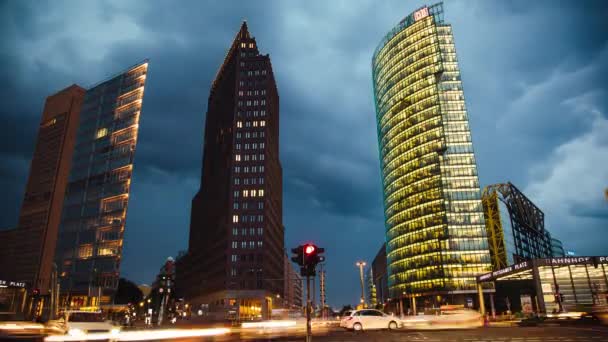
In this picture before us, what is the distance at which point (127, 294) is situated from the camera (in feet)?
403

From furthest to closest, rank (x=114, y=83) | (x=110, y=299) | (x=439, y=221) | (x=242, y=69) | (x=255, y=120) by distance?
1. (x=242, y=69)
2. (x=255, y=120)
3. (x=114, y=83)
4. (x=439, y=221)
5. (x=110, y=299)

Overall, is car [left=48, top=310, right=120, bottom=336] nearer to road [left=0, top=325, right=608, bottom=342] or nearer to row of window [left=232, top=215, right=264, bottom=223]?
road [left=0, top=325, right=608, bottom=342]

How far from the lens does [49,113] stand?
15450cm

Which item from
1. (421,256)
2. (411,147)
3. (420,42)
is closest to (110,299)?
(421,256)

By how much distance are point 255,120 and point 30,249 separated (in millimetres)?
85650

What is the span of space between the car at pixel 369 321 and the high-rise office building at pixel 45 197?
12520cm

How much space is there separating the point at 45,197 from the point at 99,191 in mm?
39355

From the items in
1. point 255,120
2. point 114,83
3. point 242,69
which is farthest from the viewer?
point 242,69

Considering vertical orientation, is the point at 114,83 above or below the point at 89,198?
above

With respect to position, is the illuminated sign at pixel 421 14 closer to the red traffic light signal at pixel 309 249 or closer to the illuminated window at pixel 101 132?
the illuminated window at pixel 101 132

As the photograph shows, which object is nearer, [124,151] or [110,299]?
[110,299]

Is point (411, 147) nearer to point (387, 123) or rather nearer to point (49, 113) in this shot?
point (387, 123)

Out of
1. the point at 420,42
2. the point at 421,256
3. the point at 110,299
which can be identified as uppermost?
the point at 420,42

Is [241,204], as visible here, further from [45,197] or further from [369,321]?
[369,321]
